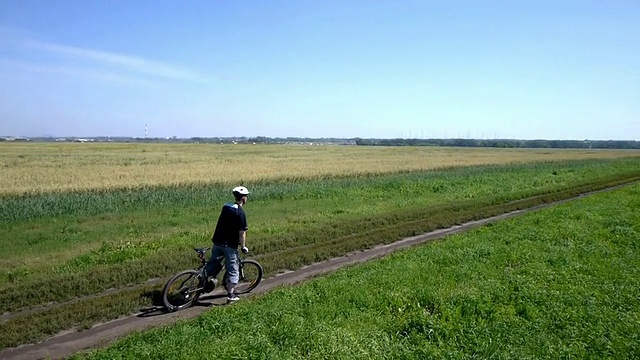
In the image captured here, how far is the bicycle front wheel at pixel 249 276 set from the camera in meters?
10.2

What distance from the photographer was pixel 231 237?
9273mm

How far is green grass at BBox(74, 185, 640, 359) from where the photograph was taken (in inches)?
261

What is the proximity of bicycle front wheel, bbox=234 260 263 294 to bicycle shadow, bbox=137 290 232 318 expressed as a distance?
48cm

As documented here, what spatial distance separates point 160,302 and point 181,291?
0.54m

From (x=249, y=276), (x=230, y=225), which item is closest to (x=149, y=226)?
(x=249, y=276)

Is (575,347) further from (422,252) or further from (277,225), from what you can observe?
(277,225)

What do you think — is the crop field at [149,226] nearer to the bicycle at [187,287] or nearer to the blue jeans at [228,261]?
the bicycle at [187,287]

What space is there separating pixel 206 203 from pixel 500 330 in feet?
58.2

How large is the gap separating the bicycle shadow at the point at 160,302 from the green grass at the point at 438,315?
983 mm

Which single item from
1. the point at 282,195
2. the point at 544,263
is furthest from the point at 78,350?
the point at 282,195

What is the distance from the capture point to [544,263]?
36.9ft

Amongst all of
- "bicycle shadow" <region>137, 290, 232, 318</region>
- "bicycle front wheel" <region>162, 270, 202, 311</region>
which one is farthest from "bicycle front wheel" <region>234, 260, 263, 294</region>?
"bicycle front wheel" <region>162, 270, 202, 311</region>

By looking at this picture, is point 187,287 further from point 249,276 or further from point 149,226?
point 149,226

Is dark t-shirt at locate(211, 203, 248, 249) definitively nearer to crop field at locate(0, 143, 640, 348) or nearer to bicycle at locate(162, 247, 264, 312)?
bicycle at locate(162, 247, 264, 312)
